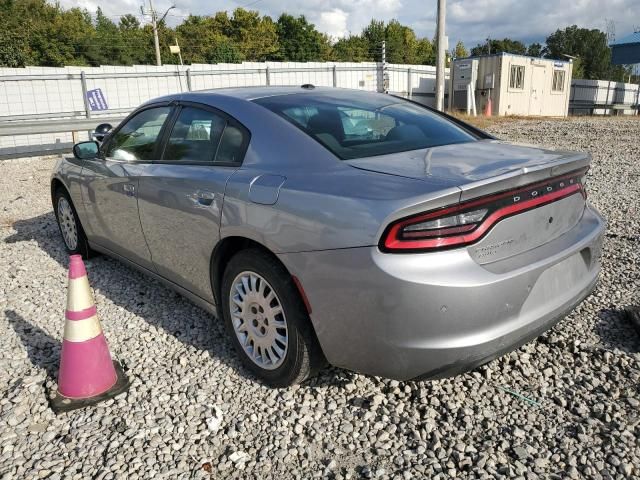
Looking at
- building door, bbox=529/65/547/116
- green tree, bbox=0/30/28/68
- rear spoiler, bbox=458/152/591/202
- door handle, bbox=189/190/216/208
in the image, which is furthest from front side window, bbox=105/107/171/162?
green tree, bbox=0/30/28/68

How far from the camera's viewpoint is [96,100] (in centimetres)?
1462

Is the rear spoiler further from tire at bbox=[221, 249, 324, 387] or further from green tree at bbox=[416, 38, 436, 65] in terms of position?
green tree at bbox=[416, 38, 436, 65]

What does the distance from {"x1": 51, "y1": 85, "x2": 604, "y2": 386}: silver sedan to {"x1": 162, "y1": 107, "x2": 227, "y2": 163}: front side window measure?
0.4 inches

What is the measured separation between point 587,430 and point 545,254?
81 centimetres

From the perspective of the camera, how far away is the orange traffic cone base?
2650 mm

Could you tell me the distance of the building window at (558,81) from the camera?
28781 millimetres

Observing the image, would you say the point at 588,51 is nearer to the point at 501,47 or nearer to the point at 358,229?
the point at 501,47

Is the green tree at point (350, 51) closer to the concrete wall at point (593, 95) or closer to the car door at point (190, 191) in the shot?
the concrete wall at point (593, 95)

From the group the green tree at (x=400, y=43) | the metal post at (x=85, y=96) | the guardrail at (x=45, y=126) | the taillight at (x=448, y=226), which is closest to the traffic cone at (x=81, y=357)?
the taillight at (x=448, y=226)

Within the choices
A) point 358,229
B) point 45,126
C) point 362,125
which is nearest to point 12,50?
point 45,126

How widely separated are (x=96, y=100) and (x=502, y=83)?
18.1m

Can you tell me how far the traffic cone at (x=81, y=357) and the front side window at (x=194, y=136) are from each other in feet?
2.99

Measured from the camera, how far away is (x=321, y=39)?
2694 inches

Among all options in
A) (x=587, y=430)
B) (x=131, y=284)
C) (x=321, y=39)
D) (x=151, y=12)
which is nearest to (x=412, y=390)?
(x=587, y=430)
